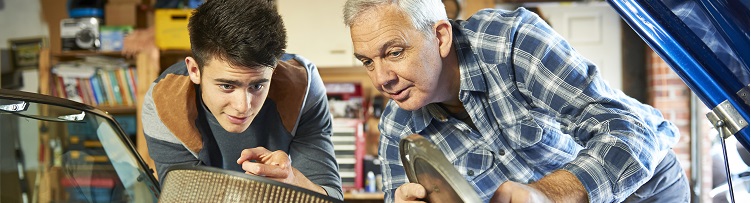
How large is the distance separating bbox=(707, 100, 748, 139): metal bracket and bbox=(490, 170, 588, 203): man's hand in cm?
25

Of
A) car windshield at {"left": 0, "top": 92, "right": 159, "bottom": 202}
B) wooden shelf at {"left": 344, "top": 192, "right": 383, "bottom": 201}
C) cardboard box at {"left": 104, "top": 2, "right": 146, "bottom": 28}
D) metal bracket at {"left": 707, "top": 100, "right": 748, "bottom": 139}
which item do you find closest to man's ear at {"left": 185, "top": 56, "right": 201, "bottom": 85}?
car windshield at {"left": 0, "top": 92, "right": 159, "bottom": 202}

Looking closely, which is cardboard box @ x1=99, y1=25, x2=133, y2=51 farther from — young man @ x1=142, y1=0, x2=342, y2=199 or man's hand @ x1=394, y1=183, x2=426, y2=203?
man's hand @ x1=394, y1=183, x2=426, y2=203

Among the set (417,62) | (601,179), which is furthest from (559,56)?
(601,179)

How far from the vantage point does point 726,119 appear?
40.2 inches

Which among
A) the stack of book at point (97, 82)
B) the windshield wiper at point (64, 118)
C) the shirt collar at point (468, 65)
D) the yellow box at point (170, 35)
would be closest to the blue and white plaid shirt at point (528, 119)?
the shirt collar at point (468, 65)

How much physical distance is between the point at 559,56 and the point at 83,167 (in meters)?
1.21

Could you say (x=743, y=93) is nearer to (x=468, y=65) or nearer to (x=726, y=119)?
(x=726, y=119)

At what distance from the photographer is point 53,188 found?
221 cm

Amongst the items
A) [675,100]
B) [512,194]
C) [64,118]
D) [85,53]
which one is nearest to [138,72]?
[85,53]

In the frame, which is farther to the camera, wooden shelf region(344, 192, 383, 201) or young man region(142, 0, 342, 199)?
wooden shelf region(344, 192, 383, 201)

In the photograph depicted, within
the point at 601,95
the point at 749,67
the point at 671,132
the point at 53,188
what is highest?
the point at 749,67

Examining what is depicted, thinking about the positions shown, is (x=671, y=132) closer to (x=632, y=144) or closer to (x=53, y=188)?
(x=632, y=144)

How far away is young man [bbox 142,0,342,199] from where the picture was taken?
2.06 metres

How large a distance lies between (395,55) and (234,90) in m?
0.52
